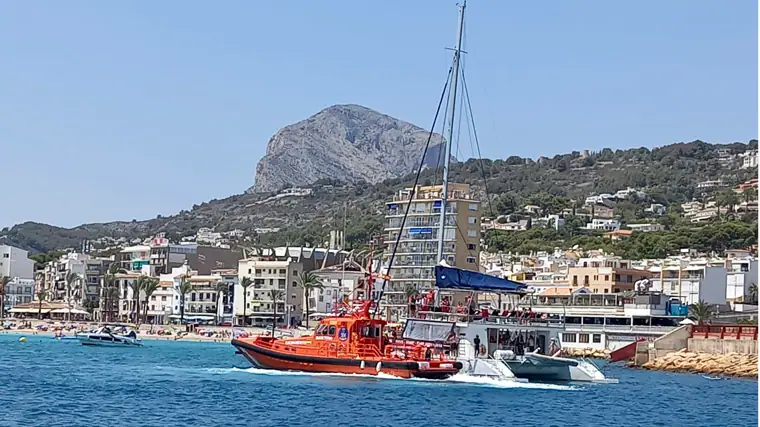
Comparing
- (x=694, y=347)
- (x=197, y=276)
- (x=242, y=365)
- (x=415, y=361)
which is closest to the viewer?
(x=415, y=361)

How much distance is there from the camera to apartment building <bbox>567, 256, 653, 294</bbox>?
106 m

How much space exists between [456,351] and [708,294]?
2356 inches

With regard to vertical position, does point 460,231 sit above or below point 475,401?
above

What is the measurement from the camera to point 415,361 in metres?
47.0

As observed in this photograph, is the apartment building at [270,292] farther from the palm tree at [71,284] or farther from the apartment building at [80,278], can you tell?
the palm tree at [71,284]

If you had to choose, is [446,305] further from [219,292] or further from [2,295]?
[2,295]

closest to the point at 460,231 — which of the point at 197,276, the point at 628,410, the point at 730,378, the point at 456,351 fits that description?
the point at 197,276

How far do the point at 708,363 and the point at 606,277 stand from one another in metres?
40.3

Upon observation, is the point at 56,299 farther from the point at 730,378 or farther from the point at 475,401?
the point at 475,401

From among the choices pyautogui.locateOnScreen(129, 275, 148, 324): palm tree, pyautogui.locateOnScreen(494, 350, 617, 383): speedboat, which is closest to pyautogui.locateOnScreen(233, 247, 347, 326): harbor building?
pyautogui.locateOnScreen(129, 275, 148, 324): palm tree

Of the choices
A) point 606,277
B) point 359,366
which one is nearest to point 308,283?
point 606,277

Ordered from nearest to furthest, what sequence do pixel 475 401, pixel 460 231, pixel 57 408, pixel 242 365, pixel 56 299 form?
pixel 57 408, pixel 475 401, pixel 242 365, pixel 460 231, pixel 56 299

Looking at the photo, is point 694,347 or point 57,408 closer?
point 57,408

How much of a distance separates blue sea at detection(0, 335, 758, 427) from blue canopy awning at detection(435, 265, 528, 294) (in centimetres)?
522
